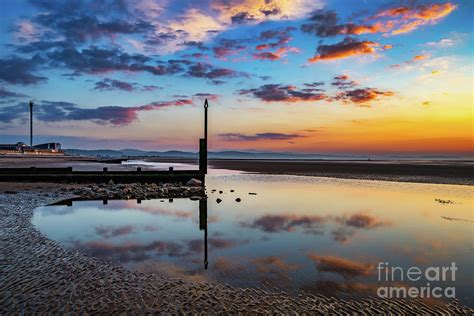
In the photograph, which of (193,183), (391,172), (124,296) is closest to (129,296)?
(124,296)

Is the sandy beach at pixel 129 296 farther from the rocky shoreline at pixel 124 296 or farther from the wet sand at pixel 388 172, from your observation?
the wet sand at pixel 388 172

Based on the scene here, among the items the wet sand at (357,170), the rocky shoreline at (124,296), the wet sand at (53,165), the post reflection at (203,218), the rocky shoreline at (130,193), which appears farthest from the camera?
the wet sand at (53,165)

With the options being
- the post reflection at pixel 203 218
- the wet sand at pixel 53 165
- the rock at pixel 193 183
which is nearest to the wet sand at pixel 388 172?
the rock at pixel 193 183

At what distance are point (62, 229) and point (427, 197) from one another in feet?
68.5

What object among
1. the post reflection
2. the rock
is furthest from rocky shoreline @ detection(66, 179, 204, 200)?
the rock

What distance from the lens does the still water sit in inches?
294

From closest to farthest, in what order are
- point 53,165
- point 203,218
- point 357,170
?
point 203,218 < point 53,165 < point 357,170

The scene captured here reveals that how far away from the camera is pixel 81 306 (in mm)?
5656

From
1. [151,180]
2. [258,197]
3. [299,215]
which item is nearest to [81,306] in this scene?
[299,215]

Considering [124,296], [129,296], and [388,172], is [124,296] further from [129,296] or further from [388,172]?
[388,172]

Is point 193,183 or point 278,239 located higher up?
point 193,183

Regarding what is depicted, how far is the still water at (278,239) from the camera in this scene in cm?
746

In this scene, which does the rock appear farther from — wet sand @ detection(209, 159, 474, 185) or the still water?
wet sand @ detection(209, 159, 474, 185)

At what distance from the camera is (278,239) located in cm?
1080
